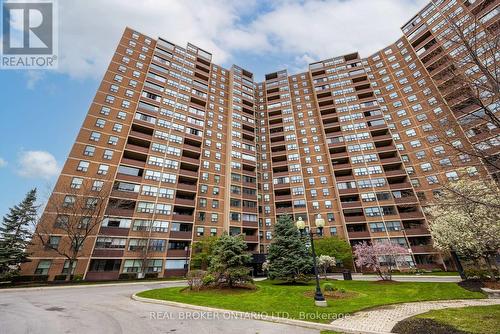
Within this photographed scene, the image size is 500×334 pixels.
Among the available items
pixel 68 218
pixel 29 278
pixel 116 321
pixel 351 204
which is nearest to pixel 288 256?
pixel 116 321

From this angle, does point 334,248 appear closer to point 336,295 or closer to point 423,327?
point 336,295

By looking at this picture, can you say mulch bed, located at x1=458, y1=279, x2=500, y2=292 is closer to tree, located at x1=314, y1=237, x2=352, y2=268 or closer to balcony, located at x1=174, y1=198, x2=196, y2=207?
tree, located at x1=314, y1=237, x2=352, y2=268

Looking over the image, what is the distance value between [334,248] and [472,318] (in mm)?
29692

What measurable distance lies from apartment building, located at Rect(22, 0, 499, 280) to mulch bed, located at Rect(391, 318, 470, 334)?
25.9 meters

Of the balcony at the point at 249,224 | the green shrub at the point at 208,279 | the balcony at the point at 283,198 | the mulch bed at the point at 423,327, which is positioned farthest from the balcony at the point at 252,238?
the mulch bed at the point at 423,327

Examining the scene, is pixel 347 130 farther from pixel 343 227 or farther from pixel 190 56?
pixel 190 56

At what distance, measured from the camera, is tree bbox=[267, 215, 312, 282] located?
2609 cm

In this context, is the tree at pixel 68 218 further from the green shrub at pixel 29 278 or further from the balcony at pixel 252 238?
the balcony at pixel 252 238

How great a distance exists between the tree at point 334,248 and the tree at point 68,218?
109ft

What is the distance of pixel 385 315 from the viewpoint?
1098 centimetres

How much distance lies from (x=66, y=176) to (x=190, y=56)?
138 feet

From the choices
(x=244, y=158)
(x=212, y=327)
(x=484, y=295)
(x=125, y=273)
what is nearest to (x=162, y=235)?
(x=125, y=273)

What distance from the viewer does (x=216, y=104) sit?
5822 centimetres

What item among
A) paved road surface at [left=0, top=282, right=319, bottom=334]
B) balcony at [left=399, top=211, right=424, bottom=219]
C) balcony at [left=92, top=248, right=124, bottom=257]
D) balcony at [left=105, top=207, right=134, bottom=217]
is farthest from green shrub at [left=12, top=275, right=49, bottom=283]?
balcony at [left=399, top=211, right=424, bottom=219]
